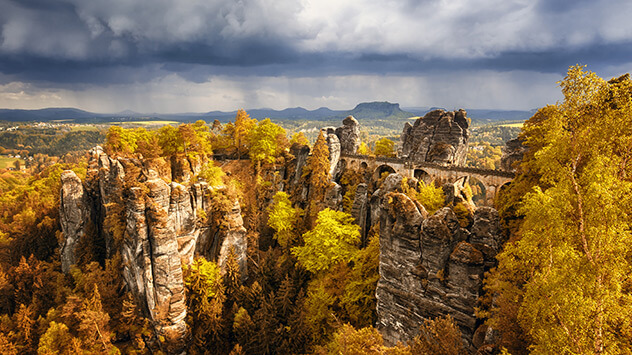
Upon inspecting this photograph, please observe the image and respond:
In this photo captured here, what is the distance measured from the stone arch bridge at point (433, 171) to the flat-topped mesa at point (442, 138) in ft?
6.23

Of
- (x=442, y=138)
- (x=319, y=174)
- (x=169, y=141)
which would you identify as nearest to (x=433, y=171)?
(x=442, y=138)

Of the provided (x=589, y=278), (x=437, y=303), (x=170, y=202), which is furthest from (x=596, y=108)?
(x=170, y=202)

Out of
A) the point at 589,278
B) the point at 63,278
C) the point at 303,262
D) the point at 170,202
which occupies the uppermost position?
the point at 589,278

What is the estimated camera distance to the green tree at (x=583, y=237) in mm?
8875

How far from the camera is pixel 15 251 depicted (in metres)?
Result: 42.5

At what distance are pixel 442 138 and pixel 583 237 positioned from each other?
121 ft

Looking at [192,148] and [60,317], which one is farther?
[192,148]

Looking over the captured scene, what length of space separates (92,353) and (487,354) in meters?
33.0

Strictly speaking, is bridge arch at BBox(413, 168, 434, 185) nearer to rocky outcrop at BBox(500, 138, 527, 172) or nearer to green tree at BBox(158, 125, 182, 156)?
rocky outcrop at BBox(500, 138, 527, 172)

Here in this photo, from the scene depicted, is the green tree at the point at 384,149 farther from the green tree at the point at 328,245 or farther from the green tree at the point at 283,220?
the green tree at the point at 328,245

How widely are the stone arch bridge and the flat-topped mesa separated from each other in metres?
1.90

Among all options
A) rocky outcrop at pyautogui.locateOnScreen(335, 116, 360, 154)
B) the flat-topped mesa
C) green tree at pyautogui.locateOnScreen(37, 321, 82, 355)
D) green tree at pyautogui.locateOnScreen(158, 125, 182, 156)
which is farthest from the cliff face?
the flat-topped mesa

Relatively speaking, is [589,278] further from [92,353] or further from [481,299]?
[92,353]

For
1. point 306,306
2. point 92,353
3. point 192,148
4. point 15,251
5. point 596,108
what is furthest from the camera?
point 15,251
